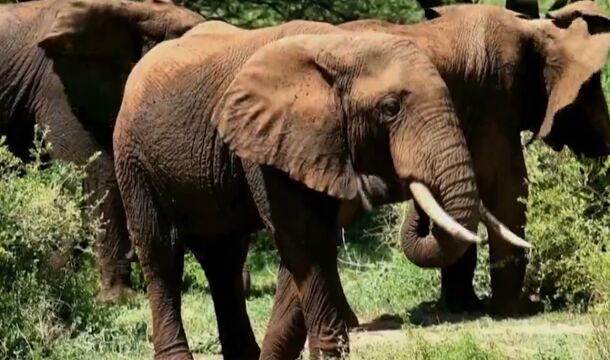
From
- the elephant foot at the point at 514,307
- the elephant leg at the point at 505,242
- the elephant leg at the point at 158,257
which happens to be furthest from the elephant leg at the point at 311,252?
the elephant foot at the point at 514,307

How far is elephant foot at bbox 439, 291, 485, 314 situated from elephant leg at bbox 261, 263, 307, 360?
3223 millimetres

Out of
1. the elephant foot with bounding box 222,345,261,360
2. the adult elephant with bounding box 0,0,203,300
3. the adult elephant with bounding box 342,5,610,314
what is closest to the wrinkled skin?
the elephant foot with bounding box 222,345,261,360

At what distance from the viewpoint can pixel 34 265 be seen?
387 inches

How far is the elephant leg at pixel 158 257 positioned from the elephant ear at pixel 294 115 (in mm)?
1113

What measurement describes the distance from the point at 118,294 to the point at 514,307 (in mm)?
3414

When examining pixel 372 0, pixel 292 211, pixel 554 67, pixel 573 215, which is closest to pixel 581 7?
pixel 554 67

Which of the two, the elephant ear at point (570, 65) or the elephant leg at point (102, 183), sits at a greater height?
the elephant ear at point (570, 65)

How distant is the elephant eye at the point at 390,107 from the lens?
25.2 ft

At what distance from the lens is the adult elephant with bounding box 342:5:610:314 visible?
35.5ft

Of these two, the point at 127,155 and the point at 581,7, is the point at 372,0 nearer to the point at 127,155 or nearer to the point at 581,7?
the point at 581,7

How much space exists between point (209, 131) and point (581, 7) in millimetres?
3712

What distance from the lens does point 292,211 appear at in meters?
7.97

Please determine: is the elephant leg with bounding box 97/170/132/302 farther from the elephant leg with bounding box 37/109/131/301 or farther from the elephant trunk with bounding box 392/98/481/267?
the elephant trunk with bounding box 392/98/481/267

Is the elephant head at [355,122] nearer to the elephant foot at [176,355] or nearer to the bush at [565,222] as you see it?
the elephant foot at [176,355]
